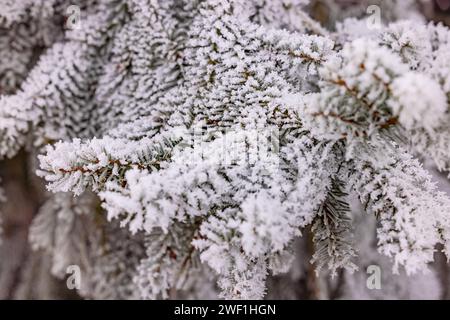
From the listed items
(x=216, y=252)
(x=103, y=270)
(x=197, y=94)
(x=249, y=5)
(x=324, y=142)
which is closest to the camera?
(x=216, y=252)

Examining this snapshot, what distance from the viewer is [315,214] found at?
1054 mm

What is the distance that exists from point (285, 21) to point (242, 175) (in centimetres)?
64

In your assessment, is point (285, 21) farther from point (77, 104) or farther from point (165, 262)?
point (165, 262)

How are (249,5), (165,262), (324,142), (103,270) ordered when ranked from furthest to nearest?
(103,270), (165,262), (249,5), (324,142)

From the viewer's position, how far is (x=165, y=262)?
1.44 metres

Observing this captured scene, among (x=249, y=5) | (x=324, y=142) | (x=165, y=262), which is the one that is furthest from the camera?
(x=165, y=262)

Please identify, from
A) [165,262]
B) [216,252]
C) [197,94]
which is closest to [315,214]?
[216,252]

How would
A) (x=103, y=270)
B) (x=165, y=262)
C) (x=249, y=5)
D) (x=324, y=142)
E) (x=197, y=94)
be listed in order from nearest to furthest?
(x=324, y=142) → (x=197, y=94) → (x=249, y=5) → (x=165, y=262) → (x=103, y=270)

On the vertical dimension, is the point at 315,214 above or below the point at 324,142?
below

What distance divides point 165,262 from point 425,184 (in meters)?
0.79

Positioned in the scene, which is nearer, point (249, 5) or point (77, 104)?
point (249, 5)

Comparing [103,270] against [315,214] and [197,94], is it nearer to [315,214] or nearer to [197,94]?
[197,94]
